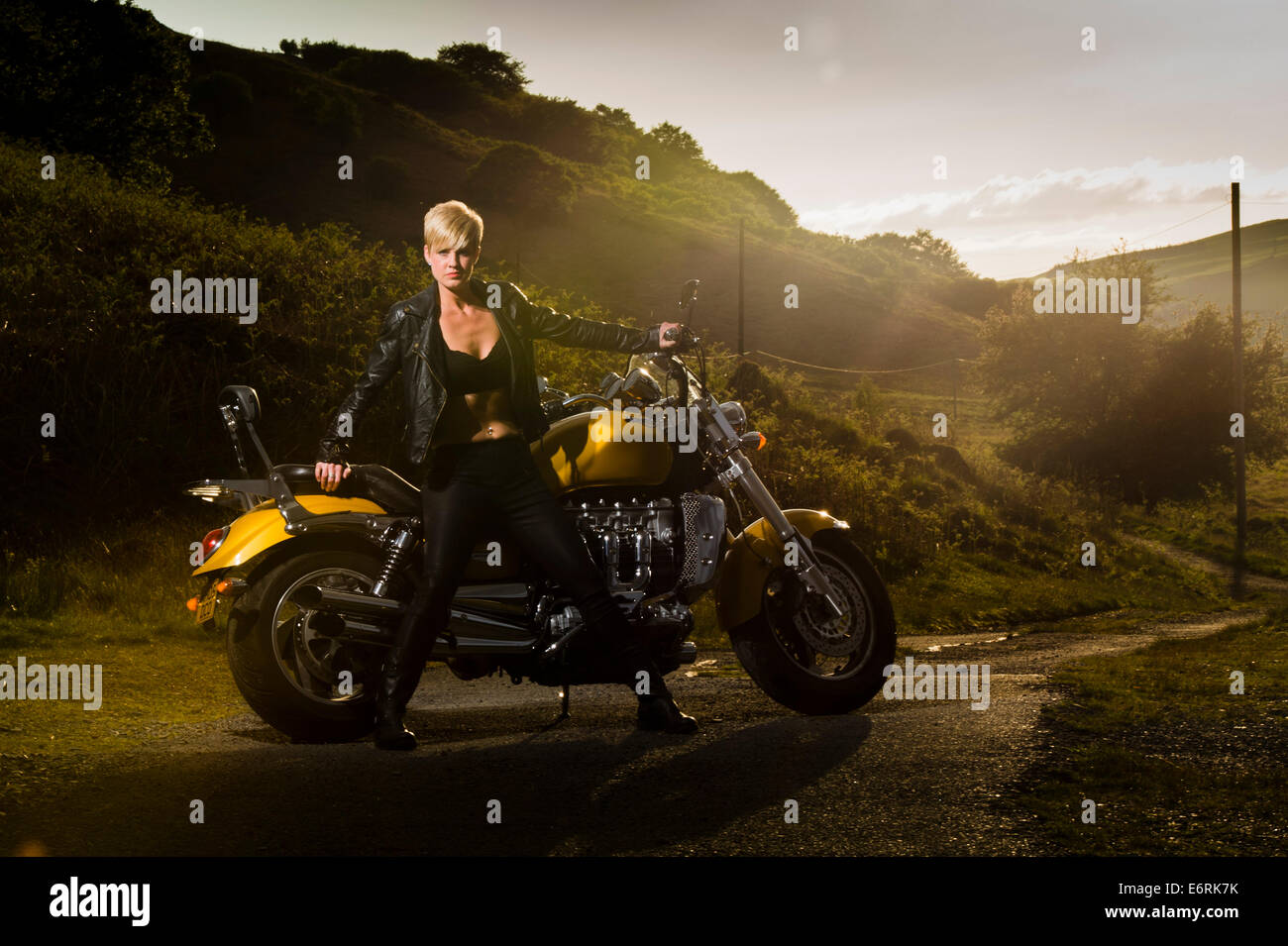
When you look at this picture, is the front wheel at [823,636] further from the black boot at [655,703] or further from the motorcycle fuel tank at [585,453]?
the motorcycle fuel tank at [585,453]

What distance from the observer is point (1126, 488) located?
41812mm

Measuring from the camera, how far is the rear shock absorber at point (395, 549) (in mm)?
5484

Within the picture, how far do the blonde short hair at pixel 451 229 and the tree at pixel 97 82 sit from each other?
30.1 meters

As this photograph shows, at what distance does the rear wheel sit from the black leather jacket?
587mm

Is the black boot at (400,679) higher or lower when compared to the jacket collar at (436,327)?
lower

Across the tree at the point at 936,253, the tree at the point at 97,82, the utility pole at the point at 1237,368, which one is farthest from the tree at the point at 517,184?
the tree at the point at 936,253

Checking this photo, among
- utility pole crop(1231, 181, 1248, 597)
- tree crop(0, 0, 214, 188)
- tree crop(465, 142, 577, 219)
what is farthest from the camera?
tree crop(465, 142, 577, 219)

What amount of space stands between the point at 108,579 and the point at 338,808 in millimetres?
7549

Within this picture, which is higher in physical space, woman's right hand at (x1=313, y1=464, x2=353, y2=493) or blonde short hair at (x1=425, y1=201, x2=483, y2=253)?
blonde short hair at (x1=425, y1=201, x2=483, y2=253)

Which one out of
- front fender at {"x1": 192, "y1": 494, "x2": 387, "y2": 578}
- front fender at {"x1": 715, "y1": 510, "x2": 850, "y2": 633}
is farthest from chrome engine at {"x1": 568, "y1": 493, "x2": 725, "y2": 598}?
front fender at {"x1": 192, "y1": 494, "x2": 387, "y2": 578}

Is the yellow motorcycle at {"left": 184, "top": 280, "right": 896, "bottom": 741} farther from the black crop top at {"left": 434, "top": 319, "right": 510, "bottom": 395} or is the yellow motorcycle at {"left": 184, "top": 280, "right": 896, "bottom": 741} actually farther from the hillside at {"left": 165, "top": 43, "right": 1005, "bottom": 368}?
the hillside at {"left": 165, "top": 43, "right": 1005, "bottom": 368}

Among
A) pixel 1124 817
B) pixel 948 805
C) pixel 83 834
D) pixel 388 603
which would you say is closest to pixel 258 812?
pixel 83 834

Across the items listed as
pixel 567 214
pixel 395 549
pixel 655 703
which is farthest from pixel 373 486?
pixel 567 214

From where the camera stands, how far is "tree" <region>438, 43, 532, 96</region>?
9081cm
